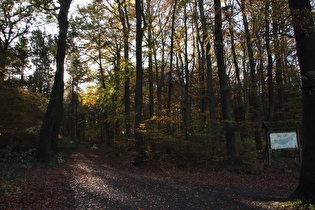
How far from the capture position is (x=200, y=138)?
41.8 feet

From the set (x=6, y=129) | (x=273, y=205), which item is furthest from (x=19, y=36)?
(x=273, y=205)

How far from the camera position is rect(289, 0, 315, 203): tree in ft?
15.8

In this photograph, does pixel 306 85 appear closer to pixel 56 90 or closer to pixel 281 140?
pixel 281 140

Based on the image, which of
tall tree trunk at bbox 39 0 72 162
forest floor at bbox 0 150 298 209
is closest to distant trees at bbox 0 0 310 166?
tall tree trunk at bbox 39 0 72 162

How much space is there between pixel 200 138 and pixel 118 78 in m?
8.92

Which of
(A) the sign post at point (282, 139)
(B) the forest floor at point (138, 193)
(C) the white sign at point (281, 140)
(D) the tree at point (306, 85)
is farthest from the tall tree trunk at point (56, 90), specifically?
(C) the white sign at point (281, 140)

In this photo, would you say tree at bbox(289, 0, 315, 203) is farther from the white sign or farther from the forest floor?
the white sign

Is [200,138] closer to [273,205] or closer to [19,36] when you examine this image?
[273,205]

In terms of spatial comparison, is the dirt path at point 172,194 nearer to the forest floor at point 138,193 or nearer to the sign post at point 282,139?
the forest floor at point 138,193

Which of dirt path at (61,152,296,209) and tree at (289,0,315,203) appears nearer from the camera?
tree at (289,0,315,203)

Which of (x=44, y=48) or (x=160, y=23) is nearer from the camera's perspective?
(x=44, y=48)

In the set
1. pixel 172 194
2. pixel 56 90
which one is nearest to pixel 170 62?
pixel 56 90

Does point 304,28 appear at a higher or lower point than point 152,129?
higher

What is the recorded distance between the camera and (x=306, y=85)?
4.98m
